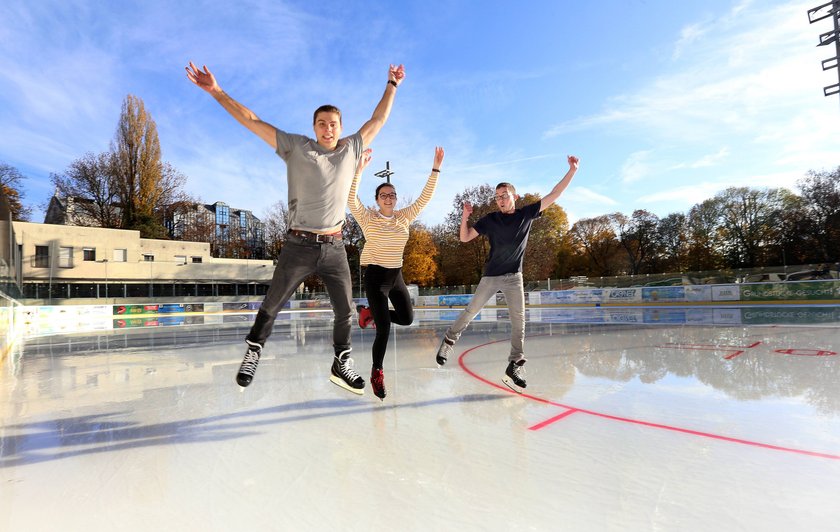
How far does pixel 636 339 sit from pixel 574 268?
158 ft

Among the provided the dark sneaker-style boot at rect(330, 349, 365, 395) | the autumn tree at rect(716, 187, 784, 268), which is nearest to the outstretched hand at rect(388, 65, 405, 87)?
the dark sneaker-style boot at rect(330, 349, 365, 395)

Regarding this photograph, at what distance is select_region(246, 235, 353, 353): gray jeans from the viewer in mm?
3057

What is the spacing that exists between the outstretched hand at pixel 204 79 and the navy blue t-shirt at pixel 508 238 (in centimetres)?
269

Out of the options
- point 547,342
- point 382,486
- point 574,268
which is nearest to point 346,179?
point 382,486

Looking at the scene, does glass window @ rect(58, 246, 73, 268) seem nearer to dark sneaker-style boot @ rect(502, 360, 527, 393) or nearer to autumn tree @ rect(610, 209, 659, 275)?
dark sneaker-style boot @ rect(502, 360, 527, 393)

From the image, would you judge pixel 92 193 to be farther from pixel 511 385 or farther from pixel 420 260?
pixel 511 385

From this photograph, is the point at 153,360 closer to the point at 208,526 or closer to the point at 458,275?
the point at 208,526

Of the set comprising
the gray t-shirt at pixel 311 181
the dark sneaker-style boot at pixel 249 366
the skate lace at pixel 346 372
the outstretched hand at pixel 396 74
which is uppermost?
the outstretched hand at pixel 396 74

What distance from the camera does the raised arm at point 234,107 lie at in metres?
2.85

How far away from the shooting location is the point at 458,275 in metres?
47.4

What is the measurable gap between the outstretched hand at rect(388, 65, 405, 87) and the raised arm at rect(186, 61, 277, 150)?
103cm

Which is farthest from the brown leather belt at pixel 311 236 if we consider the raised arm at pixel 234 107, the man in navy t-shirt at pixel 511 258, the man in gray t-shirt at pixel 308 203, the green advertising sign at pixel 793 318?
the green advertising sign at pixel 793 318

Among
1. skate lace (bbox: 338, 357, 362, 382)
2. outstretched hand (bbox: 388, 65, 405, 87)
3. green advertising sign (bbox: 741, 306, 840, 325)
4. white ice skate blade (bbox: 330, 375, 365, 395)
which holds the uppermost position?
outstretched hand (bbox: 388, 65, 405, 87)

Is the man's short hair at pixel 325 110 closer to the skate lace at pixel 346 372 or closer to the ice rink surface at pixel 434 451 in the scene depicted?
the skate lace at pixel 346 372
